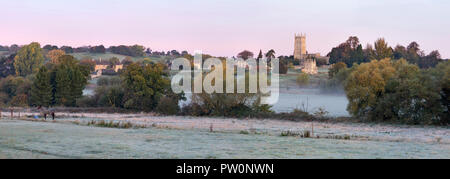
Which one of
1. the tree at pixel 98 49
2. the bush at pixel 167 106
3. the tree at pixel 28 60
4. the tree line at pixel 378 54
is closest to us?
the bush at pixel 167 106

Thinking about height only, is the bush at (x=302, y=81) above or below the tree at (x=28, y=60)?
below

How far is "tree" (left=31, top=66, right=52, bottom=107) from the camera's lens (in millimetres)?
56606

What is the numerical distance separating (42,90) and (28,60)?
1941 inches

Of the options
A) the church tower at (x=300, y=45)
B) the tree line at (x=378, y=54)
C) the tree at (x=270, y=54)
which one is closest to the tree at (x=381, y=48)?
the tree line at (x=378, y=54)

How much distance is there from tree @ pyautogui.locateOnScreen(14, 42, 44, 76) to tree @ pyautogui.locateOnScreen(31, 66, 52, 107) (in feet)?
145

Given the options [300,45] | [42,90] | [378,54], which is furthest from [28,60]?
[300,45]

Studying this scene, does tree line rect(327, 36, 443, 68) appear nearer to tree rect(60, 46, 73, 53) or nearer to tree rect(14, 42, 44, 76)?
tree rect(14, 42, 44, 76)

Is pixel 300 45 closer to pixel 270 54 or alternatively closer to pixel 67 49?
pixel 270 54

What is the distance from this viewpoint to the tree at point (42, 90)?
56606 mm

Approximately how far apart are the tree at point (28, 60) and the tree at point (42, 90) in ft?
145

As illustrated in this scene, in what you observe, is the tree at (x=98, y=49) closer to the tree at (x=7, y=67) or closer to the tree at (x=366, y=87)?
the tree at (x=7, y=67)

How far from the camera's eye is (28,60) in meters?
102

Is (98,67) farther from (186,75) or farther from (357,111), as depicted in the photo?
(357,111)

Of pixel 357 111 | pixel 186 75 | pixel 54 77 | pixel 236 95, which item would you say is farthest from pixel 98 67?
pixel 357 111
